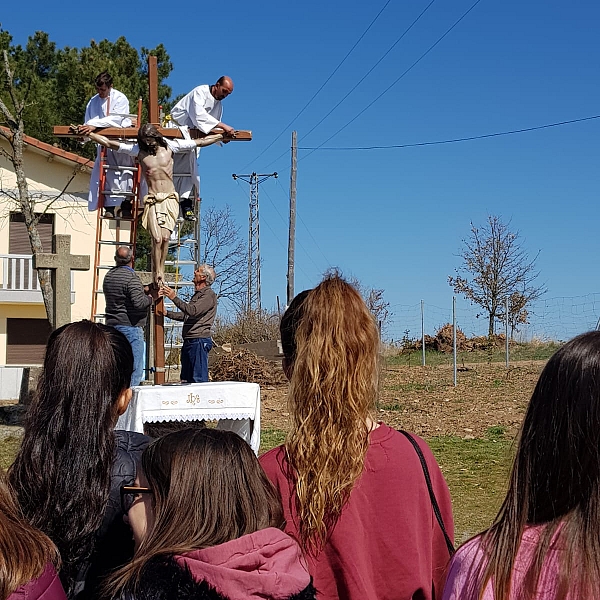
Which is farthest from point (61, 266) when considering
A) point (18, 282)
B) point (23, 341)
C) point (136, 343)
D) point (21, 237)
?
point (23, 341)

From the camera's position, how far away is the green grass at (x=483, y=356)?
2144cm

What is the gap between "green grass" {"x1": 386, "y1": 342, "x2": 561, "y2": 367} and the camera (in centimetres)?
2144

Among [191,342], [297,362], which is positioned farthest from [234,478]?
[191,342]

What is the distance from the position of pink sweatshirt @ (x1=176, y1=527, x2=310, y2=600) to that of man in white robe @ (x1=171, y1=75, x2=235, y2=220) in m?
7.09

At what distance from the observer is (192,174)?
9188 millimetres

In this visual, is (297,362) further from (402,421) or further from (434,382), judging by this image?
(434,382)

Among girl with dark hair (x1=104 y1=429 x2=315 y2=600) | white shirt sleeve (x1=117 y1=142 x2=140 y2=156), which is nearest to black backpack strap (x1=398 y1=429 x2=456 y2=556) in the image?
Result: girl with dark hair (x1=104 y1=429 x2=315 y2=600)

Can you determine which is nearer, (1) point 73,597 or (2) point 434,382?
(1) point 73,597

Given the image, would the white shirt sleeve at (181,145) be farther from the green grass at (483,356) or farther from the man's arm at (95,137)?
the green grass at (483,356)

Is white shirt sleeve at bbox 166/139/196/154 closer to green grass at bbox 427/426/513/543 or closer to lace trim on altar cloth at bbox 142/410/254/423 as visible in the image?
lace trim on altar cloth at bbox 142/410/254/423

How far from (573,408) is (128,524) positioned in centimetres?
154

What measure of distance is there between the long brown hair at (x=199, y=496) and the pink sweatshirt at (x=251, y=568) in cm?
4

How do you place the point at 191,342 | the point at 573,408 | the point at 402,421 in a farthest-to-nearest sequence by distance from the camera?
the point at 402,421, the point at 191,342, the point at 573,408

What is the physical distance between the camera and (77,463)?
2.62m
